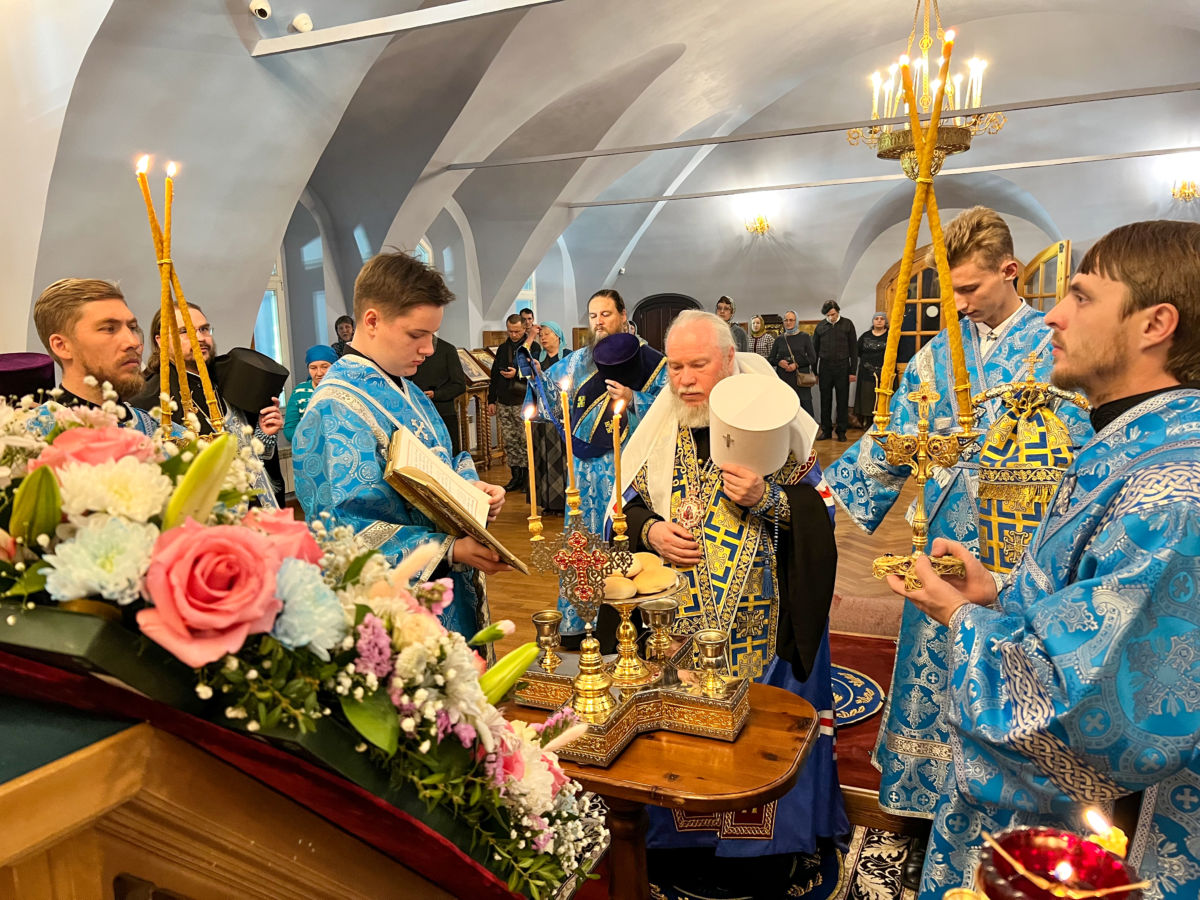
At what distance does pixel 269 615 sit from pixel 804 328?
15.0 m

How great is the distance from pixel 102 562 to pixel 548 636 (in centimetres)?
130

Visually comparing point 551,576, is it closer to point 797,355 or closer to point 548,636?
point 548,636

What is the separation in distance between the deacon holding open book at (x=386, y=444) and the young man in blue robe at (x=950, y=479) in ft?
4.03

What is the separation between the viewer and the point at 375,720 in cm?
71

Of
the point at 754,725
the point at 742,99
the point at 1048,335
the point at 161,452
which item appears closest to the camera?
the point at 161,452

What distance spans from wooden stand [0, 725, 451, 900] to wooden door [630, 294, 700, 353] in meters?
15.1

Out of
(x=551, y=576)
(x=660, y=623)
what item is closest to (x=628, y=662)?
(x=660, y=623)

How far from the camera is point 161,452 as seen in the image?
0.83m

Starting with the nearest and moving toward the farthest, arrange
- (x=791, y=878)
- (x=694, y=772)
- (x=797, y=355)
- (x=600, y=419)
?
(x=694, y=772)
(x=791, y=878)
(x=600, y=419)
(x=797, y=355)

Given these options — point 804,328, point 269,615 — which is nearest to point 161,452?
point 269,615

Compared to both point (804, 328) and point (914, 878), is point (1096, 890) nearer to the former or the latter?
point (914, 878)

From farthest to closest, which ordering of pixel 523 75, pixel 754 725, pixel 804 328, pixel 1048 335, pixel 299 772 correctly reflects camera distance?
1. pixel 804 328
2. pixel 523 75
3. pixel 1048 335
4. pixel 754 725
5. pixel 299 772

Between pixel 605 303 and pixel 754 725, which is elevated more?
pixel 605 303

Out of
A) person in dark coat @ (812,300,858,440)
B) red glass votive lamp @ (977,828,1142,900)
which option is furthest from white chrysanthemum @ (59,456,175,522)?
person in dark coat @ (812,300,858,440)
